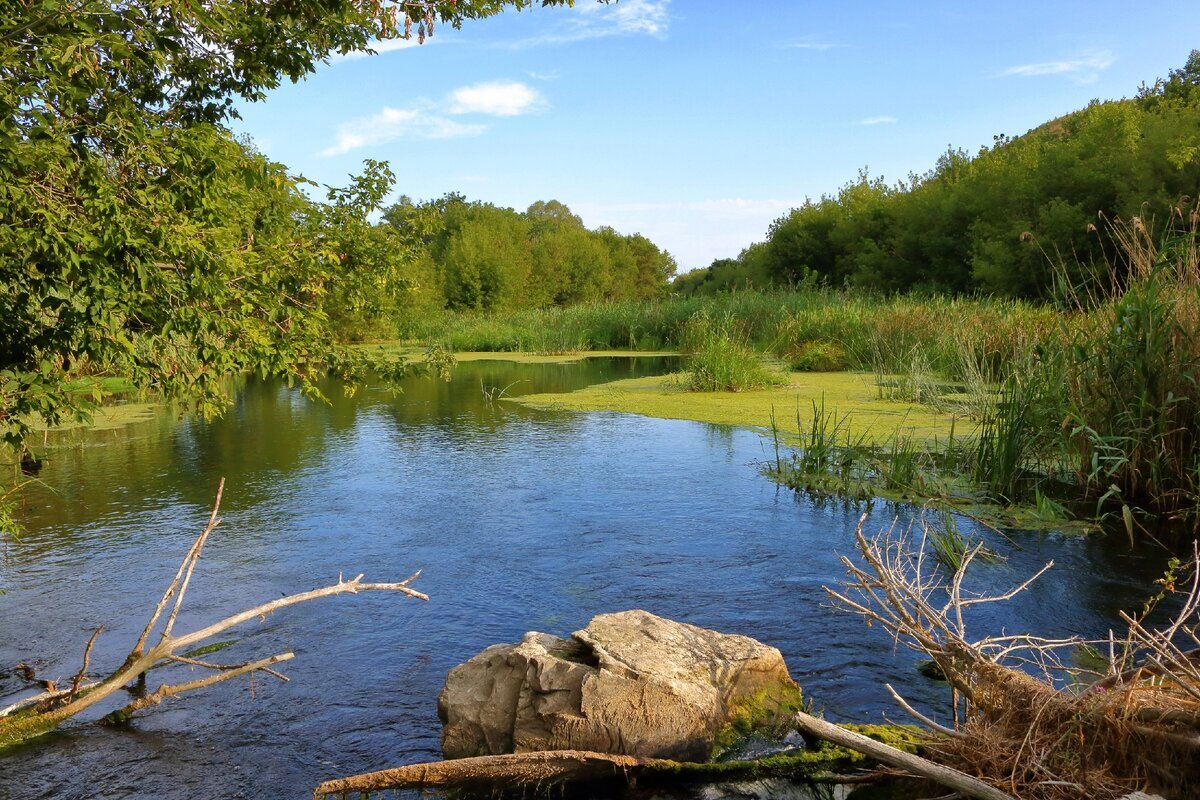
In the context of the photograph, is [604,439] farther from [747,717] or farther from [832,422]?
[747,717]

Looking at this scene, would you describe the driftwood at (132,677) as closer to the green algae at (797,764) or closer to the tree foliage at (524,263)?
the green algae at (797,764)

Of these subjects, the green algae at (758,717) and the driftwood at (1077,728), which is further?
the green algae at (758,717)

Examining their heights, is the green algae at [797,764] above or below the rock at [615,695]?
below

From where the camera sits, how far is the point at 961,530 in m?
5.88

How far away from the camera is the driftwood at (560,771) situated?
2736 millimetres

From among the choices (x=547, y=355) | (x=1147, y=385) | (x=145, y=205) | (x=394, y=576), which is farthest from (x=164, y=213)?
(x=547, y=355)

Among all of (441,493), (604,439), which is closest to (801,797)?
(441,493)

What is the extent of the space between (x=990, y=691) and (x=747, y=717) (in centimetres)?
83

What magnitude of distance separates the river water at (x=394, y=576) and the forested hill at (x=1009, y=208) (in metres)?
9.94

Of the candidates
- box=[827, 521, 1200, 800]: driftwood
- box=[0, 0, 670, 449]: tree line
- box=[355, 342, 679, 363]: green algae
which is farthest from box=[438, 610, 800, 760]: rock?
box=[355, 342, 679, 363]: green algae

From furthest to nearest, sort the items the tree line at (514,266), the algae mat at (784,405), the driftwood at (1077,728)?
the tree line at (514,266) < the algae mat at (784,405) < the driftwood at (1077,728)

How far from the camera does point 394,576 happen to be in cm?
518

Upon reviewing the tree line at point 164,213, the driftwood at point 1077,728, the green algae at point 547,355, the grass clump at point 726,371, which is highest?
the tree line at point 164,213

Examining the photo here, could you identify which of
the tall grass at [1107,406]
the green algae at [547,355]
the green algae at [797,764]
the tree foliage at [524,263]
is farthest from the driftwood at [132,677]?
the tree foliage at [524,263]
